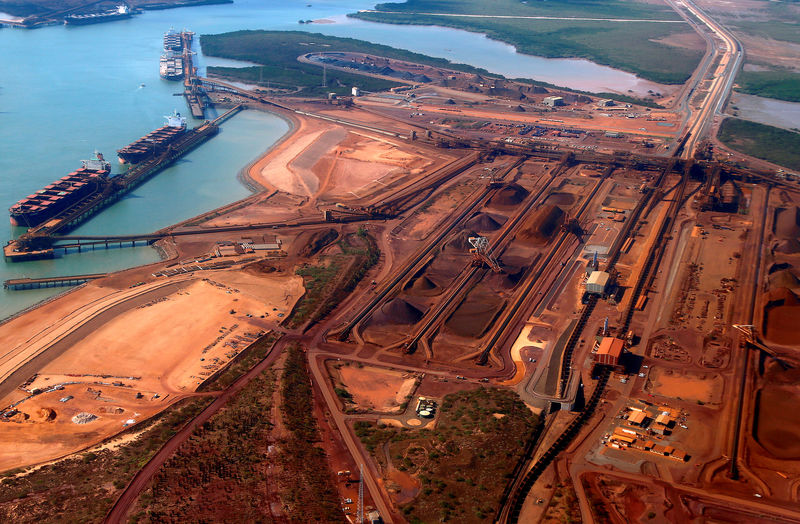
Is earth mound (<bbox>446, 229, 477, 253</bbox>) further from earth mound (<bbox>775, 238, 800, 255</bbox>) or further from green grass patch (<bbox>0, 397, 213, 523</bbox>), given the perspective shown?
green grass patch (<bbox>0, 397, 213, 523</bbox>)

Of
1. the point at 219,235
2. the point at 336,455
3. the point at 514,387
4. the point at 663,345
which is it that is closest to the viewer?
the point at 336,455

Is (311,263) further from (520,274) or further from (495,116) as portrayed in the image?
(495,116)

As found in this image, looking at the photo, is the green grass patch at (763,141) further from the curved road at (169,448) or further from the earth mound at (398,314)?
the curved road at (169,448)

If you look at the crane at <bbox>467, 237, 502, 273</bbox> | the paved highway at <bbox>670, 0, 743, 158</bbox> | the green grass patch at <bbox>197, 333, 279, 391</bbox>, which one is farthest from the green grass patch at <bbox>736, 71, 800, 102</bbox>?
the green grass patch at <bbox>197, 333, 279, 391</bbox>

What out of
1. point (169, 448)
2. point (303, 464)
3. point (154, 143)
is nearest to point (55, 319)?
point (169, 448)

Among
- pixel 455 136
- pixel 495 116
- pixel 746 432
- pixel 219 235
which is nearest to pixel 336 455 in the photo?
pixel 746 432

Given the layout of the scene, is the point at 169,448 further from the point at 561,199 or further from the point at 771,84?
the point at 771,84

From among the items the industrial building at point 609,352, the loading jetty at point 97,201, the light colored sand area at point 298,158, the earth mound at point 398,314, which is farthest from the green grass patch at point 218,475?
the light colored sand area at point 298,158

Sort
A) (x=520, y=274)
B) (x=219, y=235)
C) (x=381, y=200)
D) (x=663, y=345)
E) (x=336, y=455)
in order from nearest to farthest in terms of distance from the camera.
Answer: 1. (x=336, y=455)
2. (x=663, y=345)
3. (x=520, y=274)
4. (x=219, y=235)
5. (x=381, y=200)
